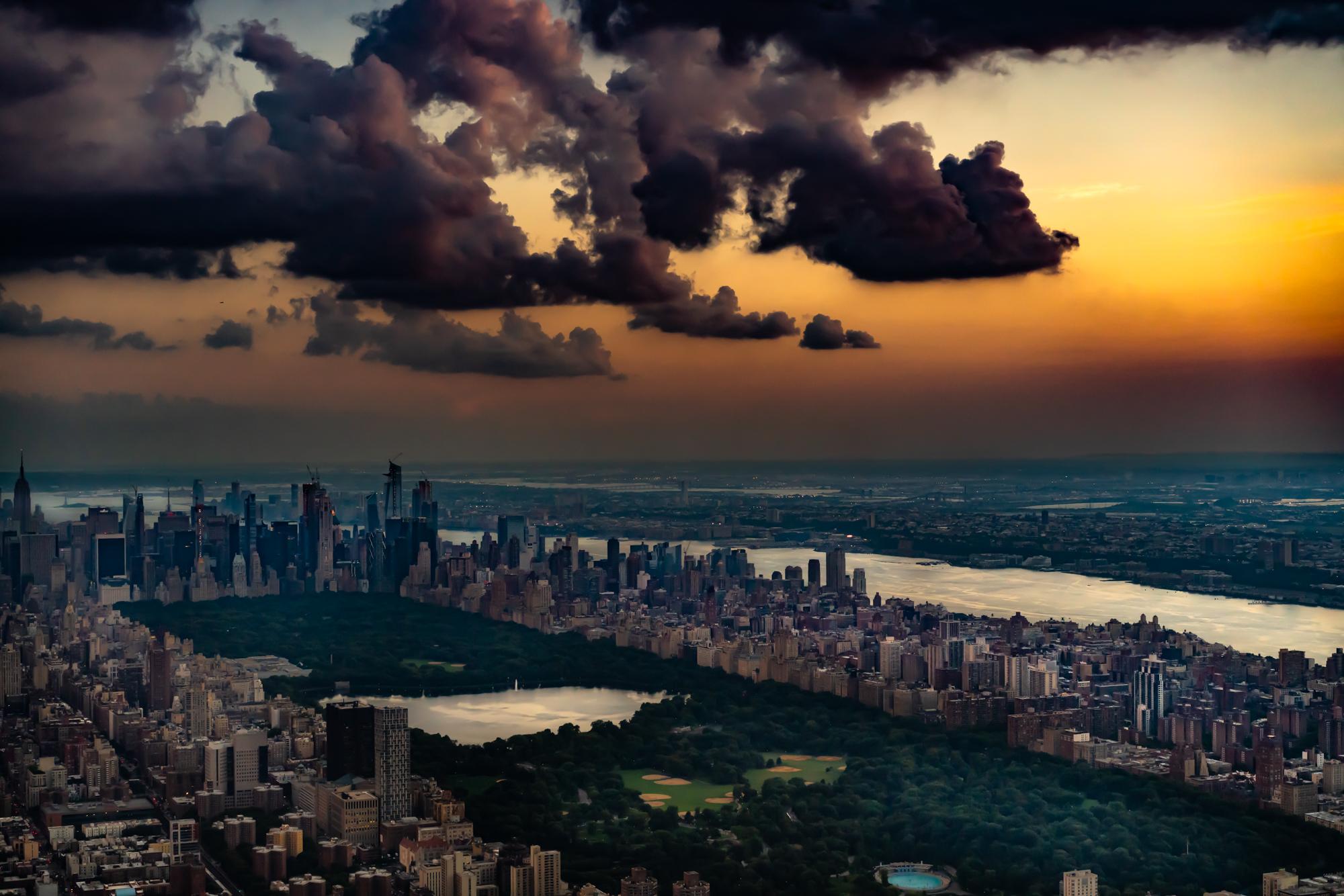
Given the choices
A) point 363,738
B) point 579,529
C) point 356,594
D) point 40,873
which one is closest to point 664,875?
point 363,738

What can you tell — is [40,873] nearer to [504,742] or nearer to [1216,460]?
[504,742]

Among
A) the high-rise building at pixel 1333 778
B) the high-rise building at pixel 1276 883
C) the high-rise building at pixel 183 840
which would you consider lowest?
the high-rise building at pixel 1276 883

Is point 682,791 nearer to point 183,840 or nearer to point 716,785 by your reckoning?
point 716,785

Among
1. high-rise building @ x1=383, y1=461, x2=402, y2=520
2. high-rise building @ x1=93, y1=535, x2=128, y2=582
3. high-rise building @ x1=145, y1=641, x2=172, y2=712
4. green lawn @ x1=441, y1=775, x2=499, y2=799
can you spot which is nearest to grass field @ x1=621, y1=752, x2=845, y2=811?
green lawn @ x1=441, y1=775, x2=499, y2=799

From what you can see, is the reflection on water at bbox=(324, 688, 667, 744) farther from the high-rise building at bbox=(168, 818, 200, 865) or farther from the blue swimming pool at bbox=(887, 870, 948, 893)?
the blue swimming pool at bbox=(887, 870, 948, 893)

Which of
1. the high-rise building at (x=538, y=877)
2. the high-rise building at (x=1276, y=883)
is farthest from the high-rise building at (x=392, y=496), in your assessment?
the high-rise building at (x=1276, y=883)

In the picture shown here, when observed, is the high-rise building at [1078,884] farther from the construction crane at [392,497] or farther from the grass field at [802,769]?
the construction crane at [392,497]
